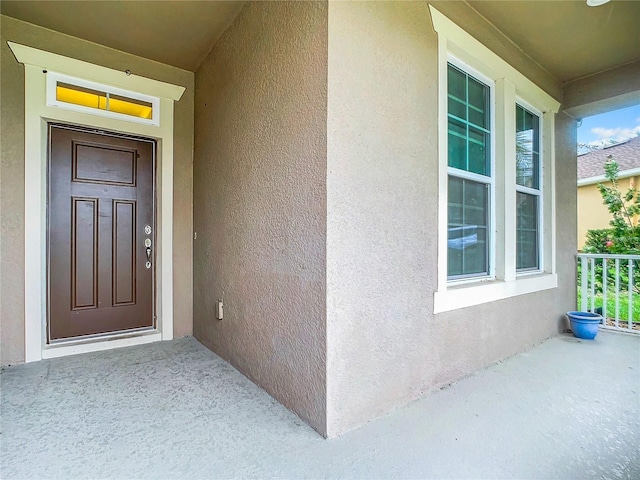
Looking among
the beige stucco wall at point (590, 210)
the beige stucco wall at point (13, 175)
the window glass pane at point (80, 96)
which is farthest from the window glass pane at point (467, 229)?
the beige stucco wall at point (590, 210)

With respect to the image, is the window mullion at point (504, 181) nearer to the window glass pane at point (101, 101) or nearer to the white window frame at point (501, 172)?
the white window frame at point (501, 172)

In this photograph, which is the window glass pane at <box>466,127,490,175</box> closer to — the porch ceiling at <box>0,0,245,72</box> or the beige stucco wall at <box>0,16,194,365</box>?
the porch ceiling at <box>0,0,245,72</box>

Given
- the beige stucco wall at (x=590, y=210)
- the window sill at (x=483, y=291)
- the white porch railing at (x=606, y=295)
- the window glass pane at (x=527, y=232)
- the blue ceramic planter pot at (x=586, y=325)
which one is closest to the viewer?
the window sill at (x=483, y=291)

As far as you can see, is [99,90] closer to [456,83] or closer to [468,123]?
[456,83]

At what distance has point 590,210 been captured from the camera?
779 cm

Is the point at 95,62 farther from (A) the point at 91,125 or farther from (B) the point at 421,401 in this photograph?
(B) the point at 421,401

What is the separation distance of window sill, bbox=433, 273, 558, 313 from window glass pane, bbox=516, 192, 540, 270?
18 centimetres

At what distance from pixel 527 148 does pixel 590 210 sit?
6.11 metres

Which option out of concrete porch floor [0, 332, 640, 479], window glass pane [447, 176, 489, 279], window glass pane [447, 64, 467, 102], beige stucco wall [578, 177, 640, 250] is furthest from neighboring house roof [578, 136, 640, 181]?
concrete porch floor [0, 332, 640, 479]

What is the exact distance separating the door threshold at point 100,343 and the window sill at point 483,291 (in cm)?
285

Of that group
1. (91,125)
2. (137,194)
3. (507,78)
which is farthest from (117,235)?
(507,78)

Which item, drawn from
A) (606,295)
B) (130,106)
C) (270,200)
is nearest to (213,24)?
(130,106)

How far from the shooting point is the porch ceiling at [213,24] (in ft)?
8.32

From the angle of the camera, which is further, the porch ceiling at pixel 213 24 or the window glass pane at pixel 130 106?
the window glass pane at pixel 130 106
